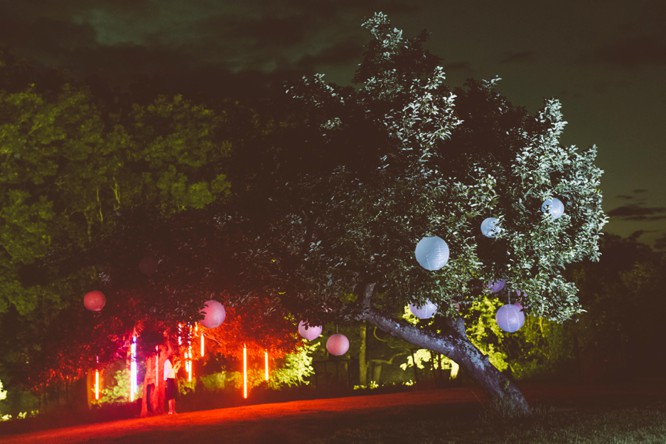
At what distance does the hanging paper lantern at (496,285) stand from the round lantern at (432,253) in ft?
11.0

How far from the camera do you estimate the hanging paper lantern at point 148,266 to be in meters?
16.2

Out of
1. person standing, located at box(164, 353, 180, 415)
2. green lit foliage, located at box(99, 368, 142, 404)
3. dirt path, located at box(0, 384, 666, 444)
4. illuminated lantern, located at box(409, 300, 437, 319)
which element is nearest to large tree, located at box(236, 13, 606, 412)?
illuminated lantern, located at box(409, 300, 437, 319)

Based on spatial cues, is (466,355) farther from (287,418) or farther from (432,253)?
(432,253)

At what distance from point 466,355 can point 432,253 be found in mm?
5632

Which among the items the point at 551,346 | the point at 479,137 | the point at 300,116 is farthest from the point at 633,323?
the point at 300,116

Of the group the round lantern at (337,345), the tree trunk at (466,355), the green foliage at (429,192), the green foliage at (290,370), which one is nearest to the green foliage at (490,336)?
the green foliage at (290,370)

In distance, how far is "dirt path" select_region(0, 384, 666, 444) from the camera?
1717 cm

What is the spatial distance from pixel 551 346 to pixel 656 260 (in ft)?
28.1

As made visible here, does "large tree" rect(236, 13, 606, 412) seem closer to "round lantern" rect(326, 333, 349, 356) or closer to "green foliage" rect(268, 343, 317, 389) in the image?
"round lantern" rect(326, 333, 349, 356)

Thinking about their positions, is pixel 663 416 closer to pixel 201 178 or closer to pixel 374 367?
pixel 201 178

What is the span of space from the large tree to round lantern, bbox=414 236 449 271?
0.89 m

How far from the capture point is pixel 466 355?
59.9 feet

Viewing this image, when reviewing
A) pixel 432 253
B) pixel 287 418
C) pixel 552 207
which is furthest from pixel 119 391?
pixel 432 253

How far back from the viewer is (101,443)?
17.4 meters
